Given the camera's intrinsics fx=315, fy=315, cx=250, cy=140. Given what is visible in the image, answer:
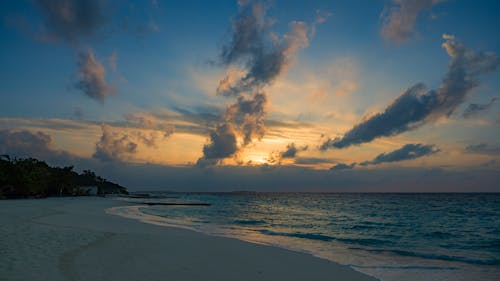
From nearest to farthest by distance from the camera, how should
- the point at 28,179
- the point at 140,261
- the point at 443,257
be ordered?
the point at 140,261 < the point at 443,257 < the point at 28,179

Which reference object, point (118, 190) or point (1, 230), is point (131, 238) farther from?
point (118, 190)

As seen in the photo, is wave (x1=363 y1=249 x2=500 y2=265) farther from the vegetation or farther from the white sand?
the vegetation

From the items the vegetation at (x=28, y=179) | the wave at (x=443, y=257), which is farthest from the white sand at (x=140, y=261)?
the vegetation at (x=28, y=179)

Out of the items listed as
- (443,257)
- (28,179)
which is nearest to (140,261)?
(443,257)

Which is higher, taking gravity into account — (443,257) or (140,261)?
(140,261)

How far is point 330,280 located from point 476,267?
31.4 feet

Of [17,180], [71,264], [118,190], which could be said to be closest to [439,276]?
[71,264]

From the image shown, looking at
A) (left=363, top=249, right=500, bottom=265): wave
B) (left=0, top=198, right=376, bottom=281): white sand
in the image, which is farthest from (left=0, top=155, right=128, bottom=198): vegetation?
(left=363, top=249, right=500, bottom=265): wave

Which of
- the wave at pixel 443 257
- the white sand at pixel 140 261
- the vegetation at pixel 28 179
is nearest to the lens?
the white sand at pixel 140 261

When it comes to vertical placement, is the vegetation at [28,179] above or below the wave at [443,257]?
above

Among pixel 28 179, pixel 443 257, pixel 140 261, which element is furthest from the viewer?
pixel 28 179

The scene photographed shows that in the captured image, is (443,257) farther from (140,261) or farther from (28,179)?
(28,179)

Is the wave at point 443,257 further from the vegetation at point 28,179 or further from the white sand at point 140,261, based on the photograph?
the vegetation at point 28,179

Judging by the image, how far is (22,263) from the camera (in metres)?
9.41
